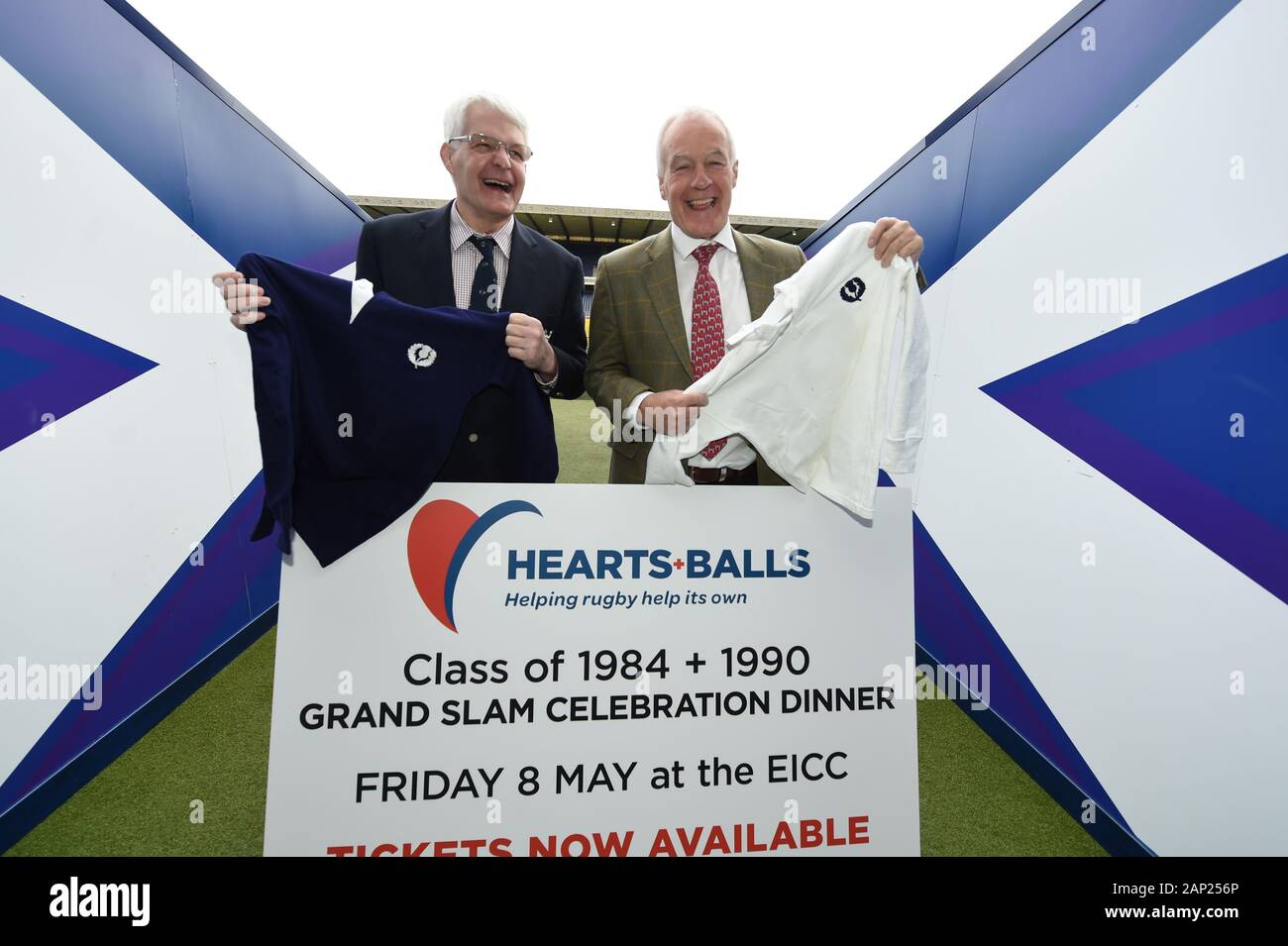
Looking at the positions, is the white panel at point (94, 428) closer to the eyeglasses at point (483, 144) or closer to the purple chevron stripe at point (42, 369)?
the purple chevron stripe at point (42, 369)

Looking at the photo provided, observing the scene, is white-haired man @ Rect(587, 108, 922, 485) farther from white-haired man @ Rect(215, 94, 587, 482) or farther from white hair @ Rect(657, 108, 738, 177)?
white-haired man @ Rect(215, 94, 587, 482)

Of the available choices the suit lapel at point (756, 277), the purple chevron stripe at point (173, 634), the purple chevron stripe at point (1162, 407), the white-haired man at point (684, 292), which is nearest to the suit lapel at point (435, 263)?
the white-haired man at point (684, 292)

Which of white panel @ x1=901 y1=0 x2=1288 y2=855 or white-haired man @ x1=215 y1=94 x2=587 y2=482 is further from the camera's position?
white-haired man @ x1=215 y1=94 x2=587 y2=482

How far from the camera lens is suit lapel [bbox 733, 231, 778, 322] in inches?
65.4

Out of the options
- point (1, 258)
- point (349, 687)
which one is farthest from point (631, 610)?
point (1, 258)

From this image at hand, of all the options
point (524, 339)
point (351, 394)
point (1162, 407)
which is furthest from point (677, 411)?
point (1162, 407)

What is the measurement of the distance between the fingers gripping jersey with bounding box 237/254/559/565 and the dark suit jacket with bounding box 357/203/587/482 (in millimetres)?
165

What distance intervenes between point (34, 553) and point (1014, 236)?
3.16 m

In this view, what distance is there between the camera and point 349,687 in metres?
1.22

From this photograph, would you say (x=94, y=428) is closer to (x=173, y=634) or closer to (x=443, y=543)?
(x=173, y=634)

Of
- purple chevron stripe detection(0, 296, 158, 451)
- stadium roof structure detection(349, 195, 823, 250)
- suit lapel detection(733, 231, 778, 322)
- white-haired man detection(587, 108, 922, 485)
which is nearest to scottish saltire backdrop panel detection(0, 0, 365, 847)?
purple chevron stripe detection(0, 296, 158, 451)

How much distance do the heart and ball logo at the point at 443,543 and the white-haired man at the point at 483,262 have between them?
225 mm

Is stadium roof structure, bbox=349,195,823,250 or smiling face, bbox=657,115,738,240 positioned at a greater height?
stadium roof structure, bbox=349,195,823,250
